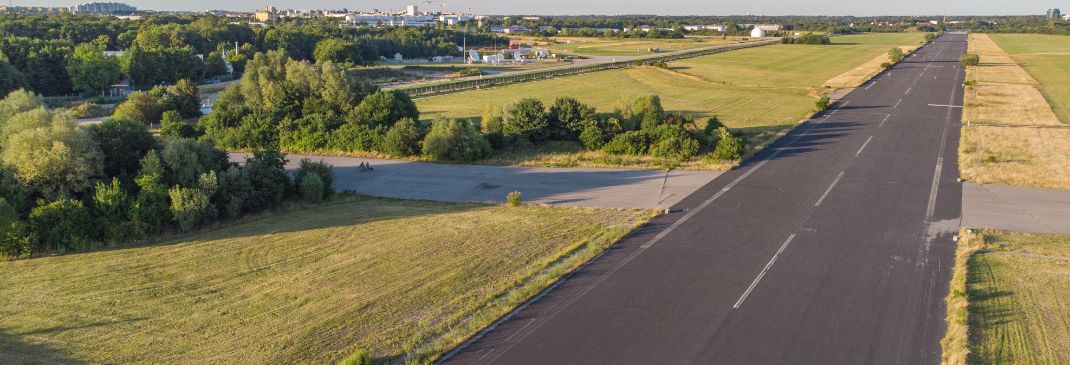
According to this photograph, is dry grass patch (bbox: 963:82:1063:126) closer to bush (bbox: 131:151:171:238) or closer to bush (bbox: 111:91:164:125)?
bush (bbox: 131:151:171:238)

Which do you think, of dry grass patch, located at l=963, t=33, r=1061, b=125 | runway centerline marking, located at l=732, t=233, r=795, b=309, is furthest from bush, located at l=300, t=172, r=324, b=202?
dry grass patch, located at l=963, t=33, r=1061, b=125

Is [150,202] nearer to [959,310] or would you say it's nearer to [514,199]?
[514,199]

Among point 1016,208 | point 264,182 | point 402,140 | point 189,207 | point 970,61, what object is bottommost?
point 1016,208

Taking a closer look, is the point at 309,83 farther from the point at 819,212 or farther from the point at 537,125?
the point at 819,212

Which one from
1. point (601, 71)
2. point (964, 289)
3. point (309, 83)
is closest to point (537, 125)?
point (309, 83)

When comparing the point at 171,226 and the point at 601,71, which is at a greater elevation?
the point at 601,71

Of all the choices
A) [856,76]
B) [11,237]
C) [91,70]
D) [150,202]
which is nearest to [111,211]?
[150,202]
